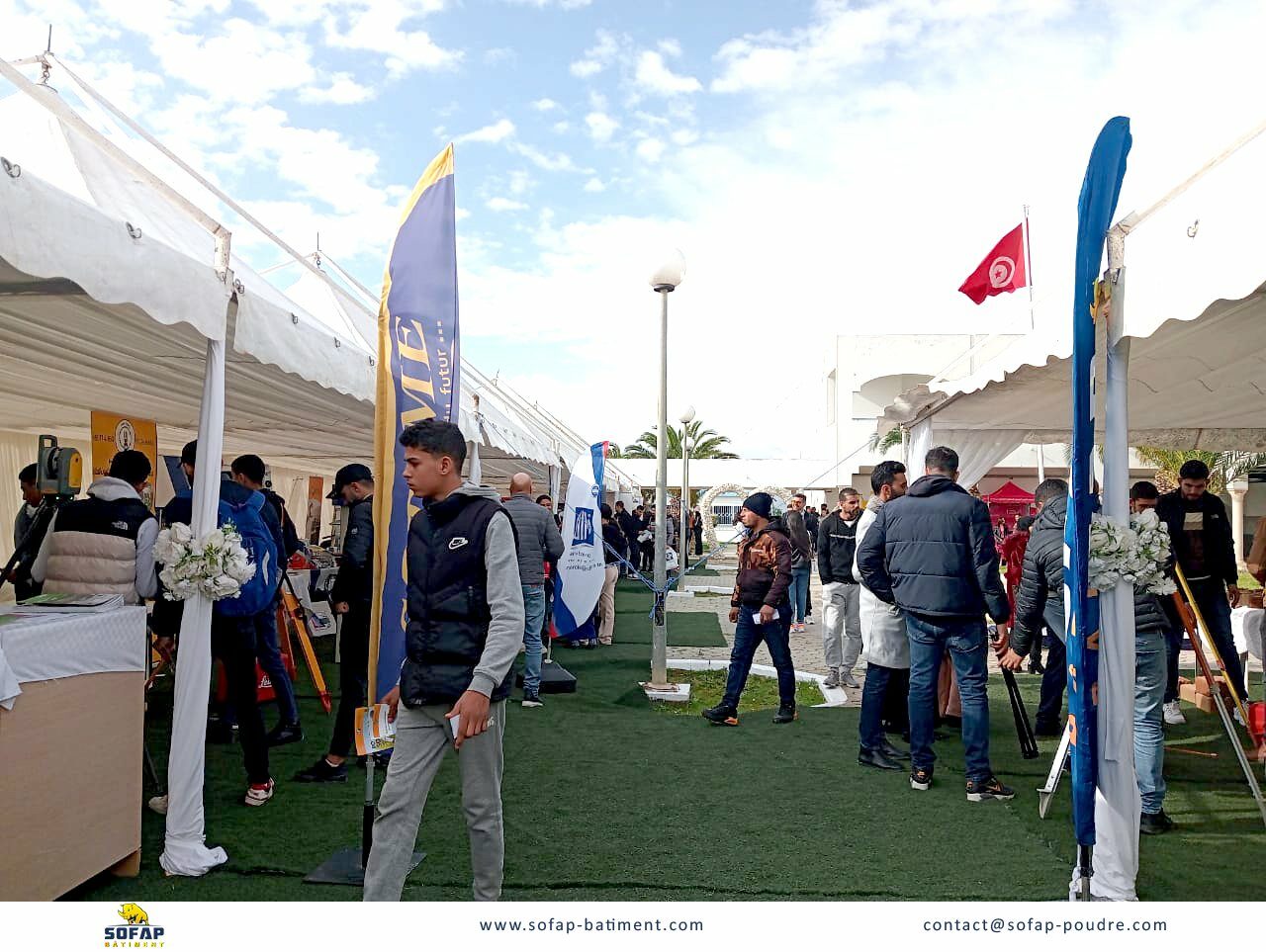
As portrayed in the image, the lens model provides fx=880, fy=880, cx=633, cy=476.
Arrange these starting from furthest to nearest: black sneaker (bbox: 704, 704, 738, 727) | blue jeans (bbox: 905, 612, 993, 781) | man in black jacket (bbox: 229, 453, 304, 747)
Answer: black sneaker (bbox: 704, 704, 738, 727) < man in black jacket (bbox: 229, 453, 304, 747) < blue jeans (bbox: 905, 612, 993, 781)

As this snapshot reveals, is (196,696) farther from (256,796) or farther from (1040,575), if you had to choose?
(1040,575)

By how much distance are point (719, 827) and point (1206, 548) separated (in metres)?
3.77

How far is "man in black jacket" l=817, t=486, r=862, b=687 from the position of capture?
24.4ft

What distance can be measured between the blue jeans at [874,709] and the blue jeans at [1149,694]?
4.71 ft

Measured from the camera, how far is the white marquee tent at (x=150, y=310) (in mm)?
2816

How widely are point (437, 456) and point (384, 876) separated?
1275 millimetres

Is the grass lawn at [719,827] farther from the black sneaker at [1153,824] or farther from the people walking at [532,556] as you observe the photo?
the people walking at [532,556]

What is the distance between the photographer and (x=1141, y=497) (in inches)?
211

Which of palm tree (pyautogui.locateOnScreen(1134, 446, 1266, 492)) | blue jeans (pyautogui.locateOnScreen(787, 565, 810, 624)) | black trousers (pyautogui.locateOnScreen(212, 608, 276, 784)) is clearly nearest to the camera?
black trousers (pyautogui.locateOnScreen(212, 608, 276, 784))

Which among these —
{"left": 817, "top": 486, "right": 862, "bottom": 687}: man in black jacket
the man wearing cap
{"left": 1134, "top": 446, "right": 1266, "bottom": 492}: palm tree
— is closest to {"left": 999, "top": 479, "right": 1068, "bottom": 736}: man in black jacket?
{"left": 817, "top": 486, "right": 862, "bottom": 687}: man in black jacket

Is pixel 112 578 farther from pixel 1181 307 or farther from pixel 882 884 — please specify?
pixel 1181 307

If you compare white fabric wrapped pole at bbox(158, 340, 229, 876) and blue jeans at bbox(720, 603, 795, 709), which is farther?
blue jeans at bbox(720, 603, 795, 709)

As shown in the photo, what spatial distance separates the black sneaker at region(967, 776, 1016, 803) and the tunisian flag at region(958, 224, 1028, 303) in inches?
203
